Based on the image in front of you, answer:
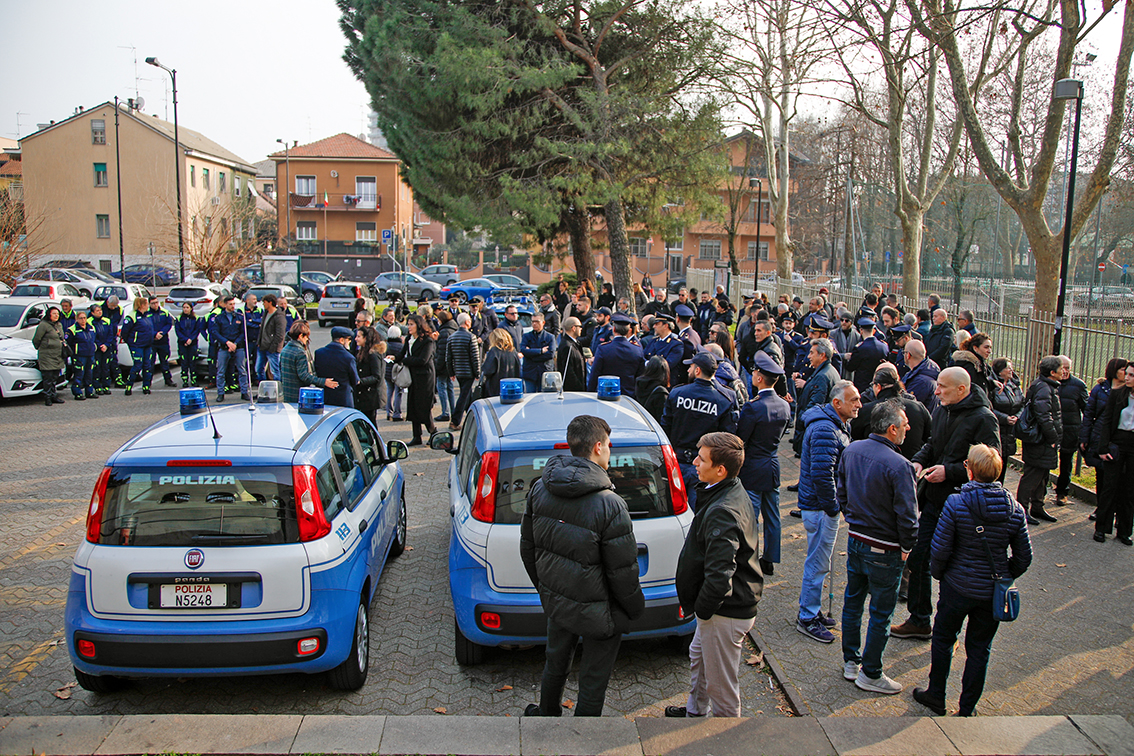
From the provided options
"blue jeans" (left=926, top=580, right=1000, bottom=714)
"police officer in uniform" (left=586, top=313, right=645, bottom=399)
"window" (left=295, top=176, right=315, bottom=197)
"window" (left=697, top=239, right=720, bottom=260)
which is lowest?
"blue jeans" (left=926, top=580, right=1000, bottom=714)

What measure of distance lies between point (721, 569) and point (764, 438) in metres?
2.80

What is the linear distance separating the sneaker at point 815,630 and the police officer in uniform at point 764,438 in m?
1.04

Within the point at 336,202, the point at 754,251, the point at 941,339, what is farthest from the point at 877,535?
the point at 754,251

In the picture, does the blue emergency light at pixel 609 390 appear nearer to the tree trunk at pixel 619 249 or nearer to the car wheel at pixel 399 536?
the car wheel at pixel 399 536

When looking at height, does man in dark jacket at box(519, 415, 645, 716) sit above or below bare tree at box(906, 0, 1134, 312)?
below

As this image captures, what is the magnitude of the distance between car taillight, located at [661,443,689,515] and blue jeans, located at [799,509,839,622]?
114 cm

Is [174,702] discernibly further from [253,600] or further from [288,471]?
[288,471]

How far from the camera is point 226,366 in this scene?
14.3 m

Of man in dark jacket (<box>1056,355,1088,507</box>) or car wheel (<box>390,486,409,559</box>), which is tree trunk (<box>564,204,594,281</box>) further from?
car wheel (<box>390,486,409,559</box>)

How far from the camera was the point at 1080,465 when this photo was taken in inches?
387

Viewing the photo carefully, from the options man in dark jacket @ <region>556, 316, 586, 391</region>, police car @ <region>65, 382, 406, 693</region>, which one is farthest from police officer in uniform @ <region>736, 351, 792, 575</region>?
man in dark jacket @ <region>556, 316, 586, 391</region>

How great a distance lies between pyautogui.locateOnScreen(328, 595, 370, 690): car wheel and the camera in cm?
454

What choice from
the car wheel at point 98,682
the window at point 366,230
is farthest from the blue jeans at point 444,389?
the window at point 366,230

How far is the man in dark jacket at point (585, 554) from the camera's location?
11.9ft
